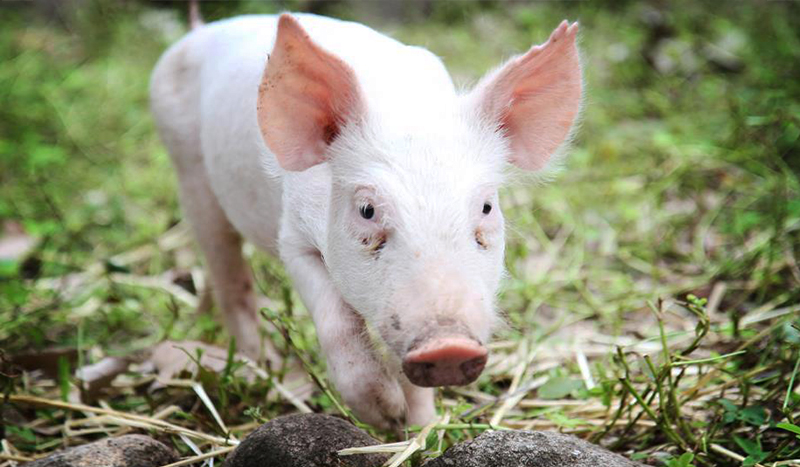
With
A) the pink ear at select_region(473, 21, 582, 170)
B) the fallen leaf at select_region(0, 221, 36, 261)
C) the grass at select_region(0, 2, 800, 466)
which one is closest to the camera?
the pink ear at select_region(473, 21, 582, 170)

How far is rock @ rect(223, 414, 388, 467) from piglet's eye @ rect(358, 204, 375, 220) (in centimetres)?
51

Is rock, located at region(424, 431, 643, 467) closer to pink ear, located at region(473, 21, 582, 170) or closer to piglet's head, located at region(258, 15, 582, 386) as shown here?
piglet's head, located at region(258, 15, 582, 386)

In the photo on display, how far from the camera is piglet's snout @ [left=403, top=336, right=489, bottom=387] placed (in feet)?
5.58

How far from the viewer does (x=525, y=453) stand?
190 centimetres

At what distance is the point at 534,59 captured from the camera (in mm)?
2080

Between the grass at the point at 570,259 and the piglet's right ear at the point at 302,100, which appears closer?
the piglet's right ear at the point at 302,100

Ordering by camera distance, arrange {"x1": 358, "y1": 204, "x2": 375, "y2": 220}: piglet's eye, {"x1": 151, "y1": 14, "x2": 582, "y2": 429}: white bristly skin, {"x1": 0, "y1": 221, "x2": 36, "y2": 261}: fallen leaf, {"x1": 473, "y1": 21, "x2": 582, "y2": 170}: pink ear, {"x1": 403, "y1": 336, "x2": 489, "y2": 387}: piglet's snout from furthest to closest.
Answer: {"x1": 0, "y1": 221, "x2": 36, "y2": 261}: fallen leaf, {"x1": 473, "y1": 21, "x2": 582, "y2": 170}: pink ear, {"x1": 358, "y1": 204, "x2": 375, "y2": 220}: piglet's eye, {"x1": 151, "y1": 14, "x2": 582, "y2": 429}: white bristly skin, {"x1": 403, "y1": 336, "x2": 489, "y2": 387}: piglet's snout

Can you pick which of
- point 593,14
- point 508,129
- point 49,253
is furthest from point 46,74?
point 508,129

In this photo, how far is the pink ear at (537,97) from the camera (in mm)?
2105

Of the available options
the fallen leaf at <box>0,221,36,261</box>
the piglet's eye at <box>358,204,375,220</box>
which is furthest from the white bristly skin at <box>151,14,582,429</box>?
the fallen leaf at <box>0,221,36,261</box>

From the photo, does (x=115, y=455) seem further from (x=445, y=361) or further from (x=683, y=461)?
(x=683, y=461)

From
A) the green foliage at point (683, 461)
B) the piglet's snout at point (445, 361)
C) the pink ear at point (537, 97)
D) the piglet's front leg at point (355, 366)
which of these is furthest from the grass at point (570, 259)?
the piglet's snout at point (445, 361)

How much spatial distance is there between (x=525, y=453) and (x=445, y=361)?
35 centimetres

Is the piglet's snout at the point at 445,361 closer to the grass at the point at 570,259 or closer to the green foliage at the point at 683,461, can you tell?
the grass at the point at 570,259
